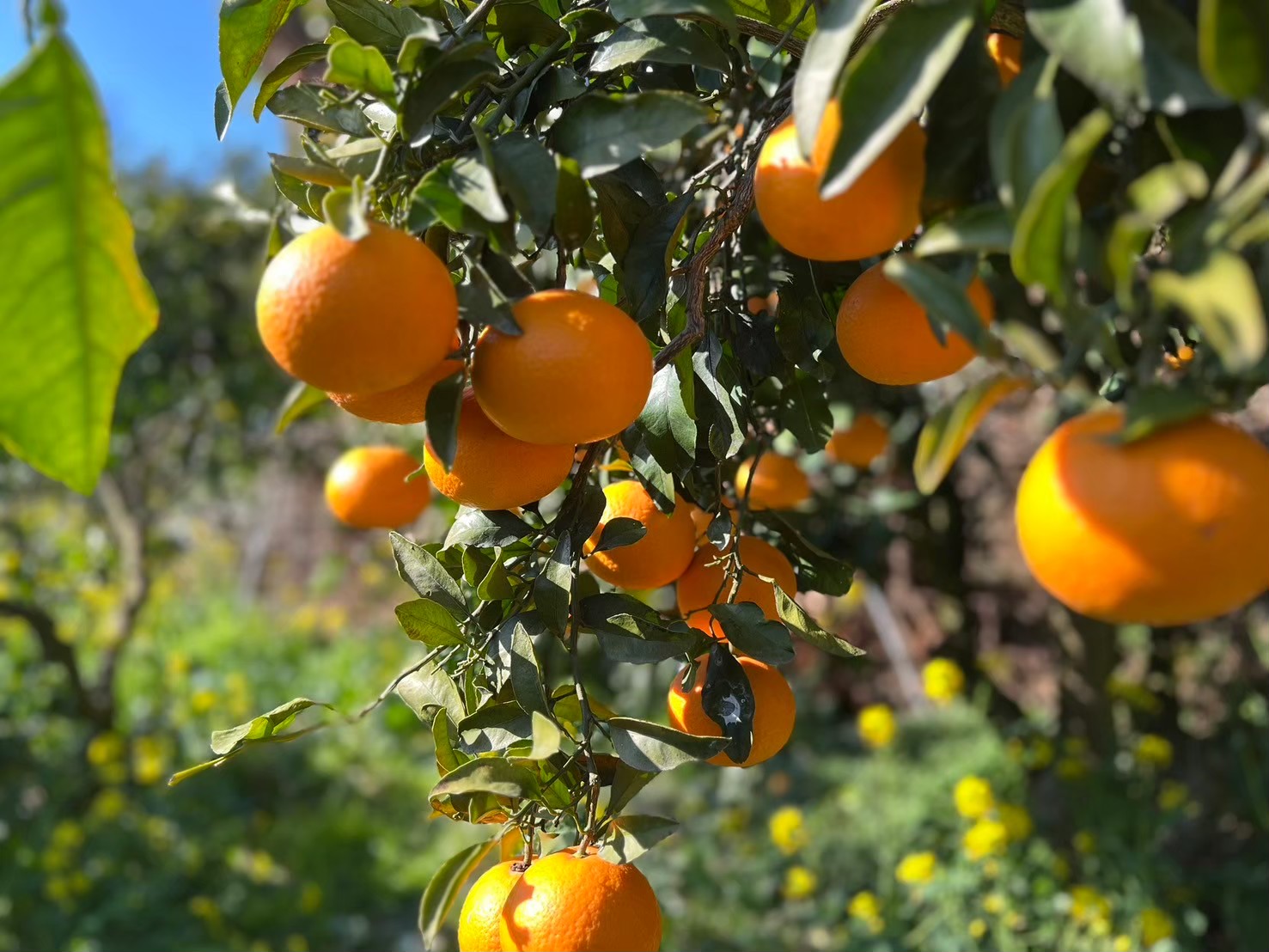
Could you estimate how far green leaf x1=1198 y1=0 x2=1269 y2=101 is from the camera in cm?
31

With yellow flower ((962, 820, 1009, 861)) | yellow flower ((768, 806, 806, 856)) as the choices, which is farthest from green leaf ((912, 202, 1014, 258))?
yellow flower ((768, 806, 806, 856))

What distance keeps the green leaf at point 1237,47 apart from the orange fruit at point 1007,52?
159mm

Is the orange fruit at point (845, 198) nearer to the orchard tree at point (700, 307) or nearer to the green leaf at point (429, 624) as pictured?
the orchard tree at point (700, 307)

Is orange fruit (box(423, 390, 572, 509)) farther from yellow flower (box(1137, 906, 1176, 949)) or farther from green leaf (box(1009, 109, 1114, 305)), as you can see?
yellow flower (box(1137, 906, 1176, 949))

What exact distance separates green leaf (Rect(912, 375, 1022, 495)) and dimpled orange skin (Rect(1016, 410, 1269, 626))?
0.04 meters

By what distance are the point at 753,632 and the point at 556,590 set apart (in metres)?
0.13

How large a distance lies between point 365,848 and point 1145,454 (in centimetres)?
258

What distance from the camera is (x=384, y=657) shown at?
3.58 metres

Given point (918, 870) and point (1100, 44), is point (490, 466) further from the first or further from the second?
point (918, 870)

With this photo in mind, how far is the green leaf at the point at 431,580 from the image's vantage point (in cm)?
61

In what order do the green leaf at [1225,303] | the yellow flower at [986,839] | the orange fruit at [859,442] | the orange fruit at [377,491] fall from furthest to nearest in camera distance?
the yellow flower at [986,839], the orange fruit at [859,442], the orange fruit at [377,491], the green leaf at [1225,303]

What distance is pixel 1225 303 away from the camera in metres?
0.30

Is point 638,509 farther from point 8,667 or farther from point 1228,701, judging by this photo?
point 8,667

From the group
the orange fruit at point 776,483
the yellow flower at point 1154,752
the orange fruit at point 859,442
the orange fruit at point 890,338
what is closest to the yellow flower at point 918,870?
the yellow flower at point 1154,752
